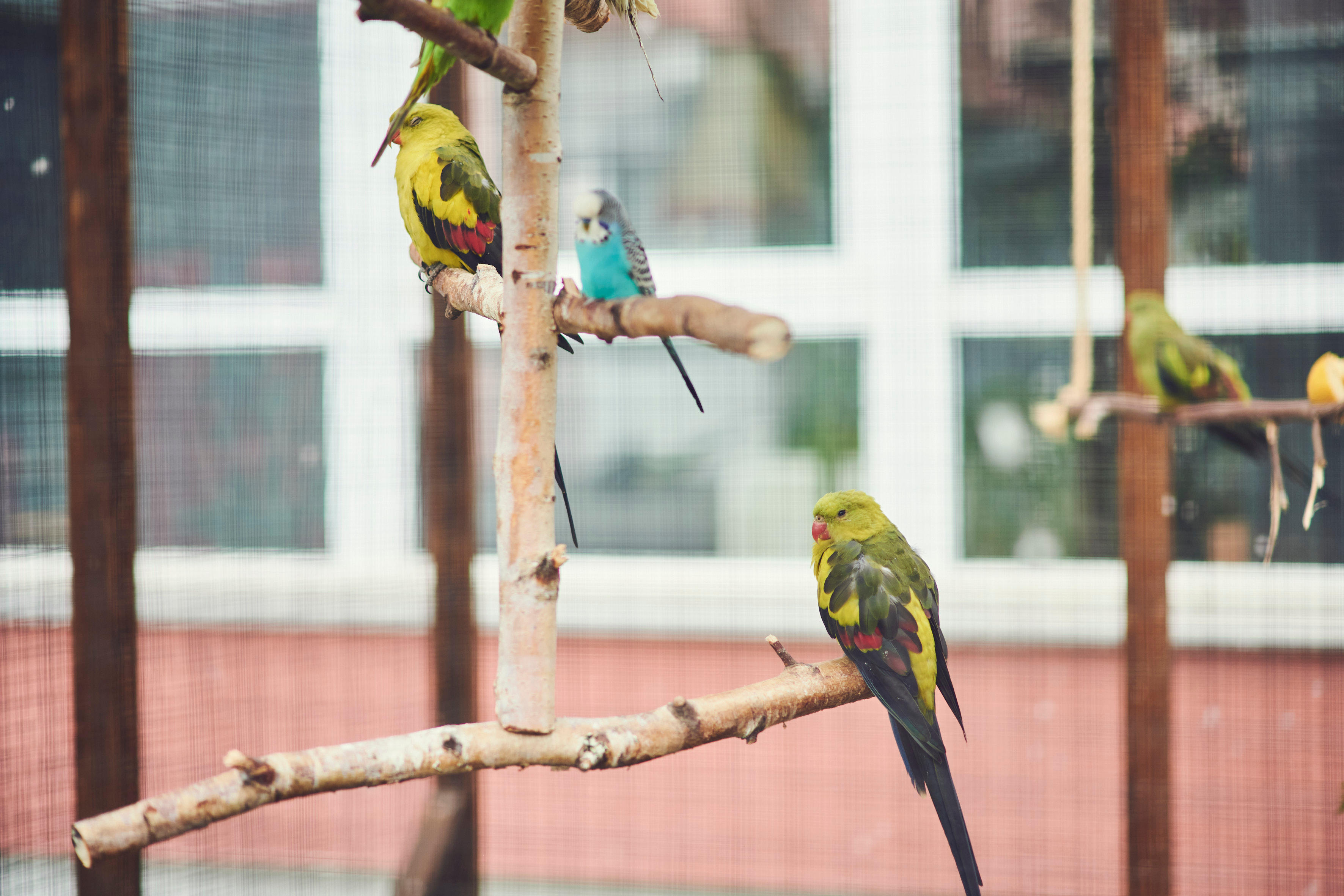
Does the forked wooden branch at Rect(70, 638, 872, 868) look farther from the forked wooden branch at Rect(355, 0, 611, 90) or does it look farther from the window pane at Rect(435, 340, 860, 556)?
the window pane at Rect(435, 340, 860, 556)

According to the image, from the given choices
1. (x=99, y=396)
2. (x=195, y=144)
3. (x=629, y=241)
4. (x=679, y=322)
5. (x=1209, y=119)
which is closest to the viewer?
(x=679, y=322)

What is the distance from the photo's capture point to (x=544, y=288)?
1.48ft

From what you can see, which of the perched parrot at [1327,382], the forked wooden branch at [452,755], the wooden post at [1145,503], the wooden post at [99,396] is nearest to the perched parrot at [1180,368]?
the wooden post at [1145,503]

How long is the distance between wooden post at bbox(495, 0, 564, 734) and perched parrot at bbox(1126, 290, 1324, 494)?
71 centimetres

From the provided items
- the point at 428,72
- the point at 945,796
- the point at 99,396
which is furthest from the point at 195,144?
the point at 945,796

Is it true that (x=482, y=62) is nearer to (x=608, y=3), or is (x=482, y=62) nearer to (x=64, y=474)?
(x=608, y=3)

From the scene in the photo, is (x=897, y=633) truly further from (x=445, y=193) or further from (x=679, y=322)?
(x=445, y=193)

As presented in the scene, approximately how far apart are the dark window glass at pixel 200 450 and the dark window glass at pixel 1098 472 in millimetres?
984

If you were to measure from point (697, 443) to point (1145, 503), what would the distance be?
63 centimetres

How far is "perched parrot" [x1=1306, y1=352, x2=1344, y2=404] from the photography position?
1.97 ft

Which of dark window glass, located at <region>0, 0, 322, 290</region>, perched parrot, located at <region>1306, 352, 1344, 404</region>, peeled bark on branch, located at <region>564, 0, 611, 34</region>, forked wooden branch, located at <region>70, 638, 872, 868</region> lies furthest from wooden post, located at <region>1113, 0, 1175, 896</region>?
dark window glass, located at <region>0, 0, 322, 290</region>

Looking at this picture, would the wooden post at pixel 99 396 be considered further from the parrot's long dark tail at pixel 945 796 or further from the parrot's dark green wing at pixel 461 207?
the parrot's long dark tail at pixel 945 796

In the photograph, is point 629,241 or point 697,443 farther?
point 697,443

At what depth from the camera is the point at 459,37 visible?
1.23ft
